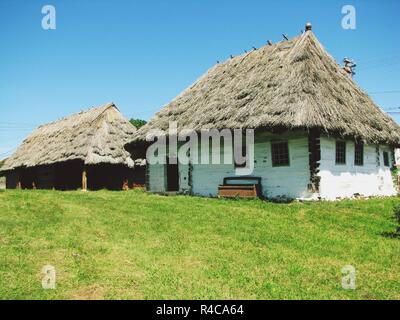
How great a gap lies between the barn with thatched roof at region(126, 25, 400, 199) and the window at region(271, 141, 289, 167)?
0.04m

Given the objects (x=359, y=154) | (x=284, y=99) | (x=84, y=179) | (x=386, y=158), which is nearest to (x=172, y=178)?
(x=84, y=179)

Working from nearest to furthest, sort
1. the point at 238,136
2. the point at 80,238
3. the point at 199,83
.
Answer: the point at 80,238, the point at 238,136, the point at 199,83

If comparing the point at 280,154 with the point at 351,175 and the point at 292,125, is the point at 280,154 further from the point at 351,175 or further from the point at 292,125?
the point at 351,175

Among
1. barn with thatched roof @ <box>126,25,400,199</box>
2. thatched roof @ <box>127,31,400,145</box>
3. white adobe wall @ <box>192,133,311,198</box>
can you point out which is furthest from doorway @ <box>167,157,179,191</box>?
white adobe wall @ <box>192,133,311,198</box>

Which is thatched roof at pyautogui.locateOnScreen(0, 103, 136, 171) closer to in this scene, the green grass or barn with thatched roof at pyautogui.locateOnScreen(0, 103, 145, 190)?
barn with thatched roof at pyautogui.locateOnScreen(0, 103, 145, 190)

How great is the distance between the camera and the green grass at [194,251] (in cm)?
582

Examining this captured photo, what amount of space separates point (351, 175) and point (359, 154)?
5.46 ft

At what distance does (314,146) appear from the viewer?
1449 cm

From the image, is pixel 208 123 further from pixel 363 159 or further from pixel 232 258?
pixel 232 258

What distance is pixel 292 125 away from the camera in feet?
44.9

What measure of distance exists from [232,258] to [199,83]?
1660 cm

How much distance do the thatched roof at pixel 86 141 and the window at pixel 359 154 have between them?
1493 centimetres
